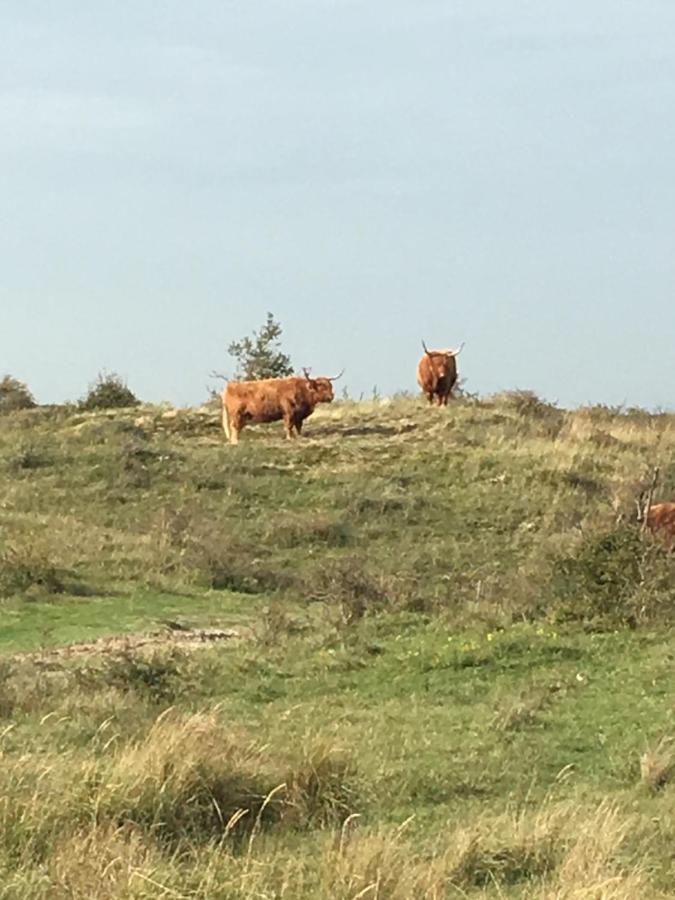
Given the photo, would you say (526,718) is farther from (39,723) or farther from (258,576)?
(258,576)

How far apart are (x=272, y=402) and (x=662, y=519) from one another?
13.7 m

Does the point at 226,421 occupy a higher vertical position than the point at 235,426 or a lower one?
higher

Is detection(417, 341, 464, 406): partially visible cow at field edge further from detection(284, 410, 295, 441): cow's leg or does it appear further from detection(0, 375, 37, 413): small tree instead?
detection(0, 375, 37, 413): small tree

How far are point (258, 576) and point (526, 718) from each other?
986cm

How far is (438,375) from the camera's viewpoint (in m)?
30.6

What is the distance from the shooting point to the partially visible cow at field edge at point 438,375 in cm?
3055

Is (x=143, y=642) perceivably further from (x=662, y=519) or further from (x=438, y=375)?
(x=438, y=375)

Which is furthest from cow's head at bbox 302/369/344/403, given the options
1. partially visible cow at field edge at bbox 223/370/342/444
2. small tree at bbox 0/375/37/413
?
small tree at bbox 0/375/37/413

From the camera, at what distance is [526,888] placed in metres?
5.51

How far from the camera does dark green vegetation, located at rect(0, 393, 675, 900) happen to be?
5.70 metres

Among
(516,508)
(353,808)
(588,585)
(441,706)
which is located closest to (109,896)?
(353,808)

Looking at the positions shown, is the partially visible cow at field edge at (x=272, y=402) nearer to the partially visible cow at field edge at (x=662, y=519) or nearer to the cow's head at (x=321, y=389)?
the cow's head at (x=321, y=389)

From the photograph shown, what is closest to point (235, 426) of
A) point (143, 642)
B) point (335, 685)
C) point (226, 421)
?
point (226, 421)

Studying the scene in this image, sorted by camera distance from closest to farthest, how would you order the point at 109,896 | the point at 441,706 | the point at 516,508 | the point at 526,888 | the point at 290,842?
the point at 109,896 < the point at 526,888 < the point at 290,842 < the point at 441,706 < the point at 516,508
